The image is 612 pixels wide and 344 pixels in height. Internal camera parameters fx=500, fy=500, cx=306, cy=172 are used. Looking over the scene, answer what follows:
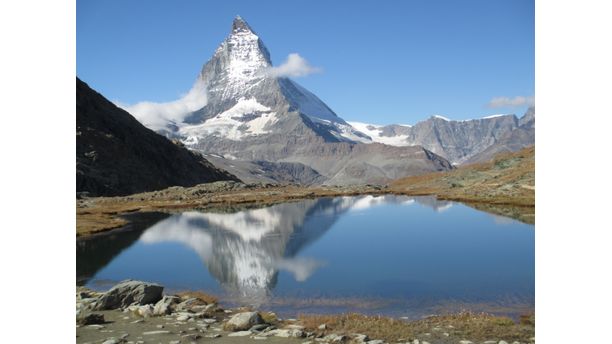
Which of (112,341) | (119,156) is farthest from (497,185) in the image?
(119,156)

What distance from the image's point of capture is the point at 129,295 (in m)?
15.6

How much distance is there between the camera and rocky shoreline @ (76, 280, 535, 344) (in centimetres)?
1177

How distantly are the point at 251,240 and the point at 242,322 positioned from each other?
2449cm

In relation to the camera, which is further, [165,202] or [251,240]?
[165,202]

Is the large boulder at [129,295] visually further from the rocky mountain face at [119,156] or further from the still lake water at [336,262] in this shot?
the rocky mountain face at [119,156]

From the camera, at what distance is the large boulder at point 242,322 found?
1278cm

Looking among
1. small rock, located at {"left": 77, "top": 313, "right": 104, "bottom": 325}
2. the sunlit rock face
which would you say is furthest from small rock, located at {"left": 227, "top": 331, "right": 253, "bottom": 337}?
the sunlit rock face

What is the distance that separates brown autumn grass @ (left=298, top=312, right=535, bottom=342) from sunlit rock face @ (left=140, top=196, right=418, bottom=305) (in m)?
5.00

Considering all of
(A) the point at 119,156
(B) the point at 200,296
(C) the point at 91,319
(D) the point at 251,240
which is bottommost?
(D) the point at 251,240

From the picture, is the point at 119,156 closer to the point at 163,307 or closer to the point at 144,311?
the point at 163,307

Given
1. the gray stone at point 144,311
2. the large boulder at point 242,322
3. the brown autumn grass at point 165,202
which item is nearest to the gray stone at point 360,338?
the large boulder at point 242,322
